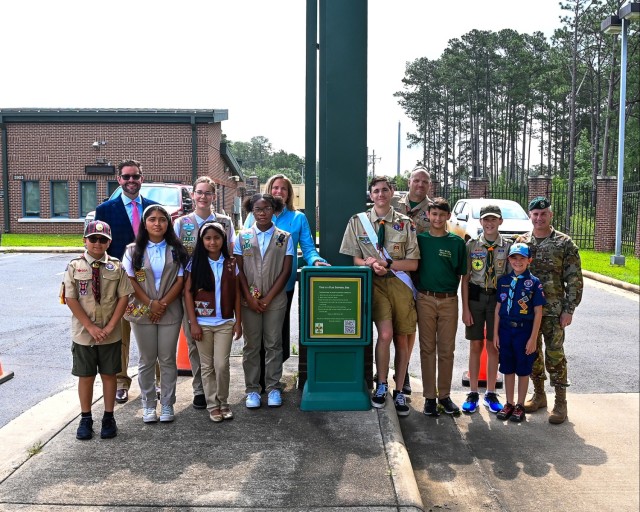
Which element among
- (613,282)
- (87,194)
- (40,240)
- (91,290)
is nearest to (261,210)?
(91,290)

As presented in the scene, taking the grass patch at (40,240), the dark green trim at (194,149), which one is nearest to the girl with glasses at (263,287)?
the grass patch at (40,240)

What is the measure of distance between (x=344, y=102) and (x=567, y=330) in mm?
5618

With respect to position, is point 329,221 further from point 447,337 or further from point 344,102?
point 447,337

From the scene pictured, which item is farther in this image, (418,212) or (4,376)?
(4,376)

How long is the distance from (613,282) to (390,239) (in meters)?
11.1

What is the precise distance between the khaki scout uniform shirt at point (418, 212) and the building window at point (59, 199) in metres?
27.1

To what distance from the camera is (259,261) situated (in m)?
5.41

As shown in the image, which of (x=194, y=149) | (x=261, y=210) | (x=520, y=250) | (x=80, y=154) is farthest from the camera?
(x=80, y=154)

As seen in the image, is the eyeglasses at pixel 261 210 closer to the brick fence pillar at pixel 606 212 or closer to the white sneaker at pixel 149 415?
the white sneaker at pixel 149 415

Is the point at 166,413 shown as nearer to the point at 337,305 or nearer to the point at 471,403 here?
the point at 337,305

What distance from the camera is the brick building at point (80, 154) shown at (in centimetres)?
2912

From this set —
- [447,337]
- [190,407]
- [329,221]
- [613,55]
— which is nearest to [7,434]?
[190,407]

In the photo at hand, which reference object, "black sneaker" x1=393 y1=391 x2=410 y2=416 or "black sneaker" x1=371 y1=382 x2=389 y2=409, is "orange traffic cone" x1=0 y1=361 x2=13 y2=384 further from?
"black sneaker" x1=393 y1=391 x2=410 y2=416

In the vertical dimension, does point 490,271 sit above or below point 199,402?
above
